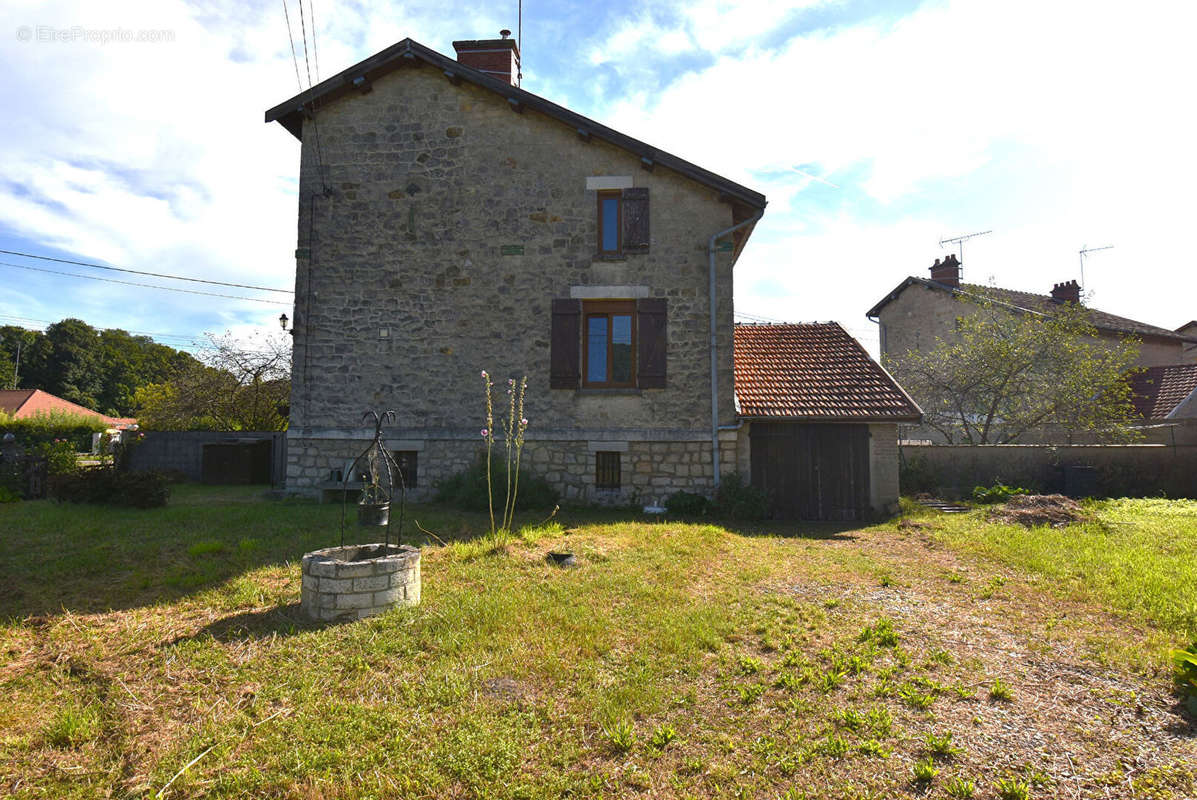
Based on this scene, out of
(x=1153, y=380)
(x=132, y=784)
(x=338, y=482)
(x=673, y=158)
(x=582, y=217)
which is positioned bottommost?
(x=132, y=784)

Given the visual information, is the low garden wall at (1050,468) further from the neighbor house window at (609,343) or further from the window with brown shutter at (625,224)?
the window with brown shutter at (625,224)

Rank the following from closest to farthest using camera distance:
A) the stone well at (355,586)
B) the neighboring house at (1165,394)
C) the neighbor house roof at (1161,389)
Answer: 1. the stone well at (355,586)
2. the neighboring house at (1165,394)
3. the neighbor house roof at (1161,389)

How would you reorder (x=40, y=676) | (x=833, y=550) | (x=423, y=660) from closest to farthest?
1. (x=40, y=676)
2. (x=423, y=660)
3. (x=833, y=550)

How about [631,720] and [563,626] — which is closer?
[631,720]

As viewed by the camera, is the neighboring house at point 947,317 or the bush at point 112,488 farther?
the neighboring house at point 947,317

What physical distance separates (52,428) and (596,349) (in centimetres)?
2140

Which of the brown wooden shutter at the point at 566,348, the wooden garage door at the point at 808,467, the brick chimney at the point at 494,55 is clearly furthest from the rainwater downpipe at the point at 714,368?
the brick chimney at the point at 494,55

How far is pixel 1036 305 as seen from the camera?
22172 millimetres

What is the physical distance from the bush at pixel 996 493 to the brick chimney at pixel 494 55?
12.7 meters

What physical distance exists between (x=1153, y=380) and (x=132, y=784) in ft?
88.0

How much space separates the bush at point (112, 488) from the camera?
9.93 metres

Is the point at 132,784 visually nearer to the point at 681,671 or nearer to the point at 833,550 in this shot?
the point at 681,671

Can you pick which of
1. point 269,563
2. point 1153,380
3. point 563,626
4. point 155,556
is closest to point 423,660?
point 563,626

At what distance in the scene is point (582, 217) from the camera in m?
11.4
